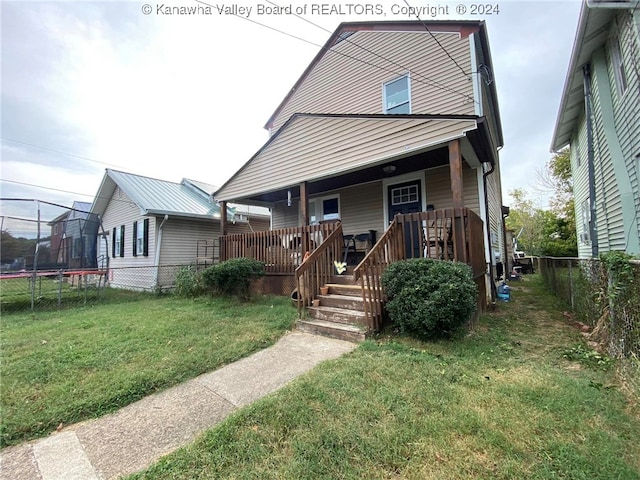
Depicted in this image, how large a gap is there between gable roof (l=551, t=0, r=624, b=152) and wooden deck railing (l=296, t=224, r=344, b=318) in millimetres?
6056

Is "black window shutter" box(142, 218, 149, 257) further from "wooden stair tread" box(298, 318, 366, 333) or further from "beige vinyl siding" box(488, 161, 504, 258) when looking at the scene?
"beige vinyl siding" box(488, 161, 504, 258)

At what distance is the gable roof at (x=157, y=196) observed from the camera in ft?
36.4

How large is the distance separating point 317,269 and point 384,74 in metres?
6.78

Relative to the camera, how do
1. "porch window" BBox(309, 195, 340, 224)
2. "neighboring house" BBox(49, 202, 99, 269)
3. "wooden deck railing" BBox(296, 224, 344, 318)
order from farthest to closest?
1. "porch window" BBox(309, 195, 340, 224)
2. "neighboring house" BBox(49, 202, 99, 269)
3. "wooden deck railing" BBox(296, 224, 344, 318)

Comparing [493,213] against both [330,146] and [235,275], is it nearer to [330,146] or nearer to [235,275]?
[330,146]

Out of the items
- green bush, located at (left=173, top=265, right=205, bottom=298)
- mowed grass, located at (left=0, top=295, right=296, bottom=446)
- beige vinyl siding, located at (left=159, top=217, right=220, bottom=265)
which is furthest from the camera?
beige vinyl siding, located at (left=159, top=217, right=220, bottom=265)

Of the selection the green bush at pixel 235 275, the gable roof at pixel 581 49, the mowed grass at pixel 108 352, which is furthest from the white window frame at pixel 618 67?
the green bush at pixel 235 275

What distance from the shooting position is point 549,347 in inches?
152

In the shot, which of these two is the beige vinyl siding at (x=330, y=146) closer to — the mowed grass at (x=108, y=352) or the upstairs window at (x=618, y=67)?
the upstairs window at (x=618, y=67)

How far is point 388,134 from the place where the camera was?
6180mm

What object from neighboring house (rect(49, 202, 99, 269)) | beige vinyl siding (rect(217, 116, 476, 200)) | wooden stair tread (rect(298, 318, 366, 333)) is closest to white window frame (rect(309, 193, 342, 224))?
beige vinyl siding (rect(217, 116, 476, 200))

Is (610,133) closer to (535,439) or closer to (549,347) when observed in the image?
(549,347)

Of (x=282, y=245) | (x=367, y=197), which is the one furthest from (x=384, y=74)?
(x=282, y=245)

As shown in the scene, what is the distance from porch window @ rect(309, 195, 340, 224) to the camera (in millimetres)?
9842
